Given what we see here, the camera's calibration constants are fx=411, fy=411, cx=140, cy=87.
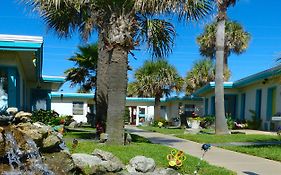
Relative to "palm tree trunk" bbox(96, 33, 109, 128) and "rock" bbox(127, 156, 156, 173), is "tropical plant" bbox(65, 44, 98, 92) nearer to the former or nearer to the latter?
"palm tree trunk" bbox(96, 33, 109, 128)

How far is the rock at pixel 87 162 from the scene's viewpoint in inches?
296

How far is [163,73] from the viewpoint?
33.5 meters

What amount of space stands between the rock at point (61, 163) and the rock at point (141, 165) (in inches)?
44.7

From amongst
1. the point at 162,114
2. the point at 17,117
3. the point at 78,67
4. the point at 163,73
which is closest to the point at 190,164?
the point at 17,117

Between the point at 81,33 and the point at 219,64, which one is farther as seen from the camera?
the point at 219,64

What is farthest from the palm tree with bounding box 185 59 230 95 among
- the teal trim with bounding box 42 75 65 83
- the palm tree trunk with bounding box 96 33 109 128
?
the palm tree trunk with bounding box 96 33 109 128

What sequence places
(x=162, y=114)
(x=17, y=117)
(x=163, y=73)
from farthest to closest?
(x=162, y=114) < (x=163, y=73) < (x=17, y=117)

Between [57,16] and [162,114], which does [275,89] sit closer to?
[57,16]

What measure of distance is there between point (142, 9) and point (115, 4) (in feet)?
2.98

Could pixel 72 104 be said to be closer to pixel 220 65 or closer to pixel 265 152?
pixel 220 65

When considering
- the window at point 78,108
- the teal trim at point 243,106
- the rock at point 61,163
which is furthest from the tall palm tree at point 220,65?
the window at point 78,108

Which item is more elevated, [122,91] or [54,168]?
[122,91]

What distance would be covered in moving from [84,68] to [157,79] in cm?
1056

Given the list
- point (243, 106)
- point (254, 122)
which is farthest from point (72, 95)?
point (254, 122)
